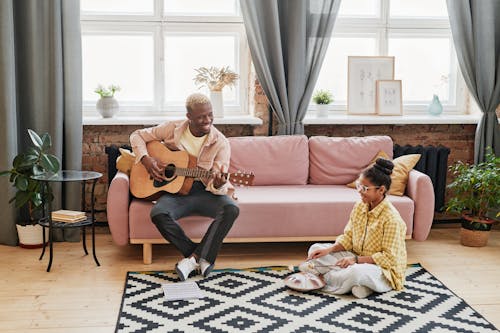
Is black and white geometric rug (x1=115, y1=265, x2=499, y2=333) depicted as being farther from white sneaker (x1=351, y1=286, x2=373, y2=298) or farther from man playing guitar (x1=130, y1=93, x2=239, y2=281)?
man playing guitar (x1=130, y1=93, x2=239, y2=281)

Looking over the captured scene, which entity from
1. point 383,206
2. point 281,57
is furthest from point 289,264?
point 281,57

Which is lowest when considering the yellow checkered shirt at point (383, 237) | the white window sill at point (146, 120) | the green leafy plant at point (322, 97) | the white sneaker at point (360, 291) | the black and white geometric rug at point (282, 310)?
the black and white geometric rug at point (282, 310)

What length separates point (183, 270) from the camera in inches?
153

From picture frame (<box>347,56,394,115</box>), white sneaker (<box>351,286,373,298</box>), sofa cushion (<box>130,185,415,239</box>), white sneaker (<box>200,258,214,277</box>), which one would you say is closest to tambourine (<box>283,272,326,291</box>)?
white sneaker (<box>351,286,373,298</box>)

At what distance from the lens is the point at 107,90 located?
16.7 ft

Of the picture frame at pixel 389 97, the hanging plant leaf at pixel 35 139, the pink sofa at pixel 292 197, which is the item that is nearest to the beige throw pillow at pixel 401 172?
the pink sofa at pixel 292 197

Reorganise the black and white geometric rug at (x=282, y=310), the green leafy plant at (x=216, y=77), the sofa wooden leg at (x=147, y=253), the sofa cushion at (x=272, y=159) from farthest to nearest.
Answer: the green leafy plant at (x=216, y=77)
the sofa cushion at (x=272, y=159)
the sofa wooden leg at (x=147, y=253)
the black and white geometric rug at (x=282, y=310)

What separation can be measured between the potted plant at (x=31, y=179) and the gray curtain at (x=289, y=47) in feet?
5.47

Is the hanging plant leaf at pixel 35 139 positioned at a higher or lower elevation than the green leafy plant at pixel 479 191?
higher

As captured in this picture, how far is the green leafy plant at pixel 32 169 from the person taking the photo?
170 inches

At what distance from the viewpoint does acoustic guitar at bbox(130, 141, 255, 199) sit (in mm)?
4180

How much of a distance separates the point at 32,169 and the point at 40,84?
27.6 inches

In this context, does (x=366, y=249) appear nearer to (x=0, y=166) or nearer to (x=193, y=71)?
(x=193, y=71)

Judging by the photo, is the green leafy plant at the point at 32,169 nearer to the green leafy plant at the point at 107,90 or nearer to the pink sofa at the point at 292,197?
the pink sofa at the point at 292,197
